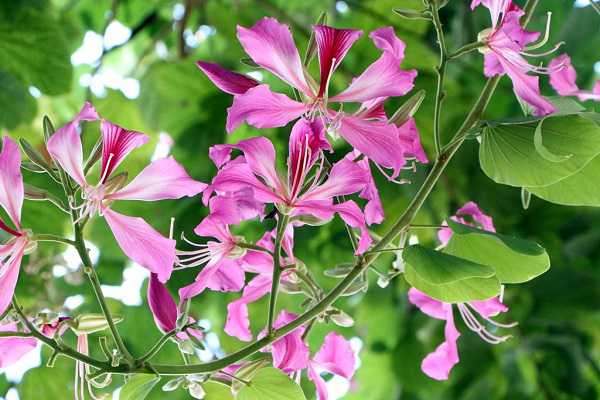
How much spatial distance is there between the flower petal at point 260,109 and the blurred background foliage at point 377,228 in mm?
705

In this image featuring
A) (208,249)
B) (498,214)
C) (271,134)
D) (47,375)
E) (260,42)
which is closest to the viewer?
(260,42)

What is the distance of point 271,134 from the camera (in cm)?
145

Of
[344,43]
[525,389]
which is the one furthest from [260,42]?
[525,389]

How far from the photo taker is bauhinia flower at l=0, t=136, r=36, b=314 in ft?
1.85

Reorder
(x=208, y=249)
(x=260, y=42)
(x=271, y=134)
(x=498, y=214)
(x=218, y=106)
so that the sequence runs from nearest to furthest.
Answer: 1. (x=260, y=42)
2. (x=208, y=249)
3. (x=271, y=134)
4. (x=218, y=106)
5. (x=498, y=214)

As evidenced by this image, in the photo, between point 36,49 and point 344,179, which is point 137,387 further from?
point 36,49

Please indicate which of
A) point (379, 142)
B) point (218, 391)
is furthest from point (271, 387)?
point (379, 142)

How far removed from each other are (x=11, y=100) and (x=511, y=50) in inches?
27.8

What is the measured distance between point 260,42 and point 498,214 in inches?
49.5

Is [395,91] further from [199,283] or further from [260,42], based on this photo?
[199,283]

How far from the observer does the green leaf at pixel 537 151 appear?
587mm

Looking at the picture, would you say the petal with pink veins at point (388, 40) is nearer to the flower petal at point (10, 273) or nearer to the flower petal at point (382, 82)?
the flower petal at point (382, 82)

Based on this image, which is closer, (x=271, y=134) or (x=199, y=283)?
(x=199, y=283)

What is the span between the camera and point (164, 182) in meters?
0.60
